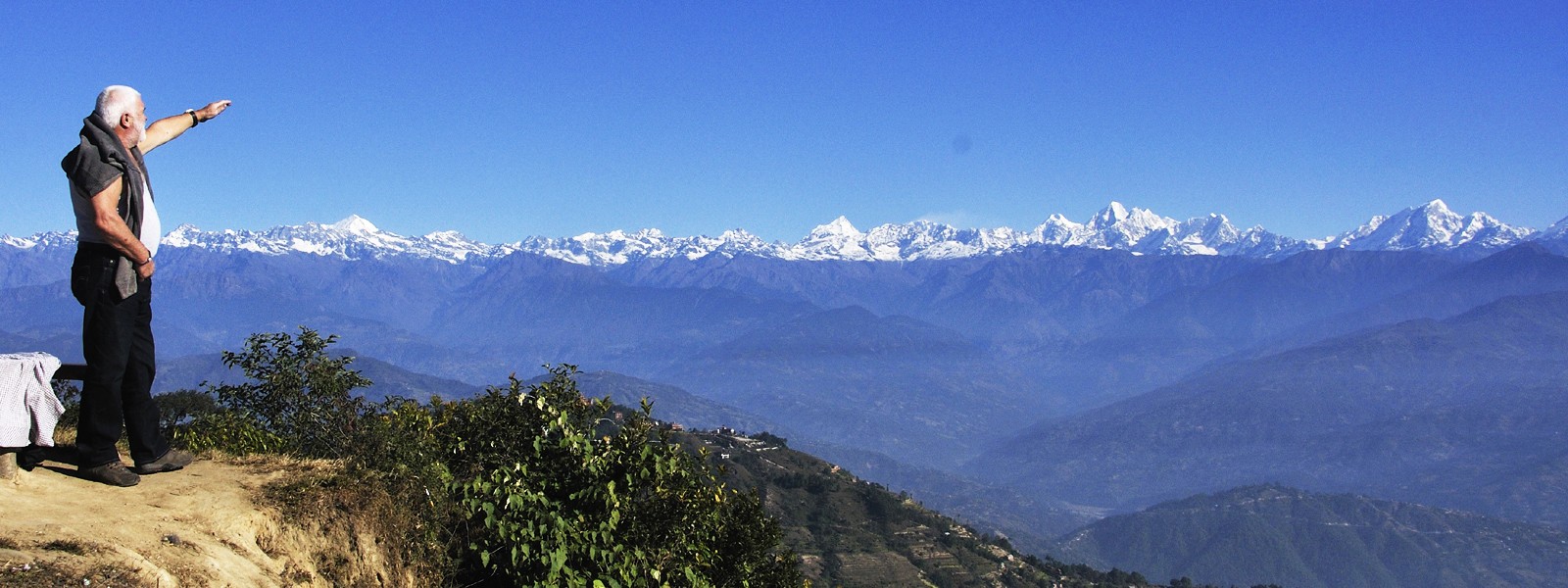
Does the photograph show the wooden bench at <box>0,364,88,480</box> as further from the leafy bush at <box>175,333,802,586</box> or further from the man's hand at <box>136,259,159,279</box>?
the leafy bush at <box>175,333,802,586</box>

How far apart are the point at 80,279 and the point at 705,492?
21.5 ft

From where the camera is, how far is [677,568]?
9.85 m

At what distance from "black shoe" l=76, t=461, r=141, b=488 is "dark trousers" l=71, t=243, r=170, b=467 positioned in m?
0.05

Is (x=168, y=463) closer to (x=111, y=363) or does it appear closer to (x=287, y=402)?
(x=111, y=363)

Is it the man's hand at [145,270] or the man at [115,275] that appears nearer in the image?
the man at [115,275]

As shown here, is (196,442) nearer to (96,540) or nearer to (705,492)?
(96,540)

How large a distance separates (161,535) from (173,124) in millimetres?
4001

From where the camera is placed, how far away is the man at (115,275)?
7488mm

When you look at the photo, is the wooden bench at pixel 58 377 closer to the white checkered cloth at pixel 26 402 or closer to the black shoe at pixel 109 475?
the white checkered cloth at pixel 26 402

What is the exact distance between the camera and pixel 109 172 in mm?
7473

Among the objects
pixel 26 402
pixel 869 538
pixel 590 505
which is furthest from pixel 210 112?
pixel 869 538

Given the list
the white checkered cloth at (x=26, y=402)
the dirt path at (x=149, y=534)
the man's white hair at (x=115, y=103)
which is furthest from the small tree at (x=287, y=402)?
the man's white hair at (x=115, y=103)

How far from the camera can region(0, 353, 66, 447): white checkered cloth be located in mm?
7801

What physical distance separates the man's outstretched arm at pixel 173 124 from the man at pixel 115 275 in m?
0.02
